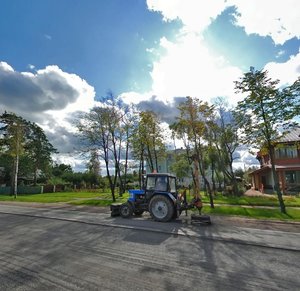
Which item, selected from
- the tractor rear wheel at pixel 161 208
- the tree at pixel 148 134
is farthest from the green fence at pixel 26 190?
the tractor rear wheel at pixel 161 208

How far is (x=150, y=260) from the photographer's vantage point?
6.14 metres

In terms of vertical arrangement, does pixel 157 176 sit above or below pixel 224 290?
above

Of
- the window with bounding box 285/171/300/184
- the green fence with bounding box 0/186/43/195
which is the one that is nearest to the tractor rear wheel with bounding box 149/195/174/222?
the window with bounding box 285/171/300/184

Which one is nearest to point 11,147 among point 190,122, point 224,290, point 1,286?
point 190,122

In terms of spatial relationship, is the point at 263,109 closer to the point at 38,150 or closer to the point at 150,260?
the point at 150,260

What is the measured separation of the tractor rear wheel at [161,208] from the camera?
12.1 metres

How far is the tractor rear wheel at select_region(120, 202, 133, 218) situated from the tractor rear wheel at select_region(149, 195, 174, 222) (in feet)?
4.84

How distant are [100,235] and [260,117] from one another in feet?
38.8

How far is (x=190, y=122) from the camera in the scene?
63.9ft

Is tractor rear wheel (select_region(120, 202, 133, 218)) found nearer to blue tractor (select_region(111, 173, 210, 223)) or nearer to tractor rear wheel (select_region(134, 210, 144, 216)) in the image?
blue tractor (select_region(111, 173, 210, 223))

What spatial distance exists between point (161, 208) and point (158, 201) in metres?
0.40

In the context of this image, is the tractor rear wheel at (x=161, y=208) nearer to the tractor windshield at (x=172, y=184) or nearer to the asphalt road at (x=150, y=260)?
the tractor windshield at (x=172, y=184)

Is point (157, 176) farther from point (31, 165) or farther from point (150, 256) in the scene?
point (31, 165)

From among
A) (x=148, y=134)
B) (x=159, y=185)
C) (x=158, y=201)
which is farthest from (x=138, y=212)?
(x=148, y=134)
